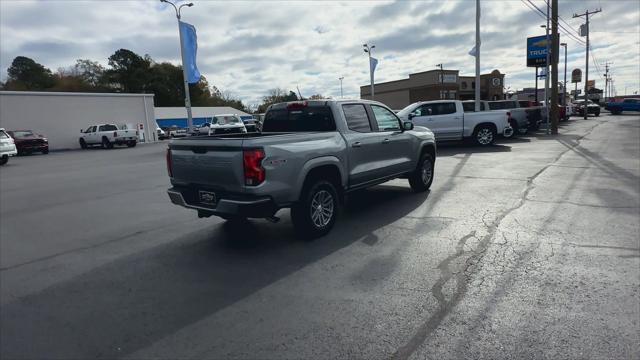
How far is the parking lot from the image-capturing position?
10.7ft

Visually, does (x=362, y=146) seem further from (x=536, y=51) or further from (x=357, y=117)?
(x=536, y=51)

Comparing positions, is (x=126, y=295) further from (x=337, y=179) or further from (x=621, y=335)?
(x=621, y=335)

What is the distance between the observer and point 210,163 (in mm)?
5270

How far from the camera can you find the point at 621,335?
3.20 metres

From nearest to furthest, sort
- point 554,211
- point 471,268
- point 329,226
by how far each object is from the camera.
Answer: point 471,268
point 329,226
point 554,211

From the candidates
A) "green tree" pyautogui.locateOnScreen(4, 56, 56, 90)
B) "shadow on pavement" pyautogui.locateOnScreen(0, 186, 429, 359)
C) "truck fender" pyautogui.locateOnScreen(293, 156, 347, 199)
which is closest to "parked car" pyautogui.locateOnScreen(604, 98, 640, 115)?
"shadow on pavement" pyautogui.locateOnScreen(0, 186, 429, 359)

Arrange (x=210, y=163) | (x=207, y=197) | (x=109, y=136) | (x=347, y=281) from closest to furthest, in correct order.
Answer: (x=347, y=281)
(x=210, y=163)
(x=207, y=197)
(x=109, y=136)

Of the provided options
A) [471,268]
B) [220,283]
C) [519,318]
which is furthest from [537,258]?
[220,283]

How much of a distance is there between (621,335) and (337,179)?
378 centimetres

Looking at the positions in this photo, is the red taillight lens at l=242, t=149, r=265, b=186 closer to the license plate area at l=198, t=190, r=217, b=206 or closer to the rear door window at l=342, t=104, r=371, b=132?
the license plate area at l=198, t=190, r=217, b=206

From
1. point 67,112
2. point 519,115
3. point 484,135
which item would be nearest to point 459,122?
point 484,135

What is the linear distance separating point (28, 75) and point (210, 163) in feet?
294

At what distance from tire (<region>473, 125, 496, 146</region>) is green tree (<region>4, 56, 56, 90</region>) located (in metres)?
80.8

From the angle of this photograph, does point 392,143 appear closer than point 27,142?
Yes
